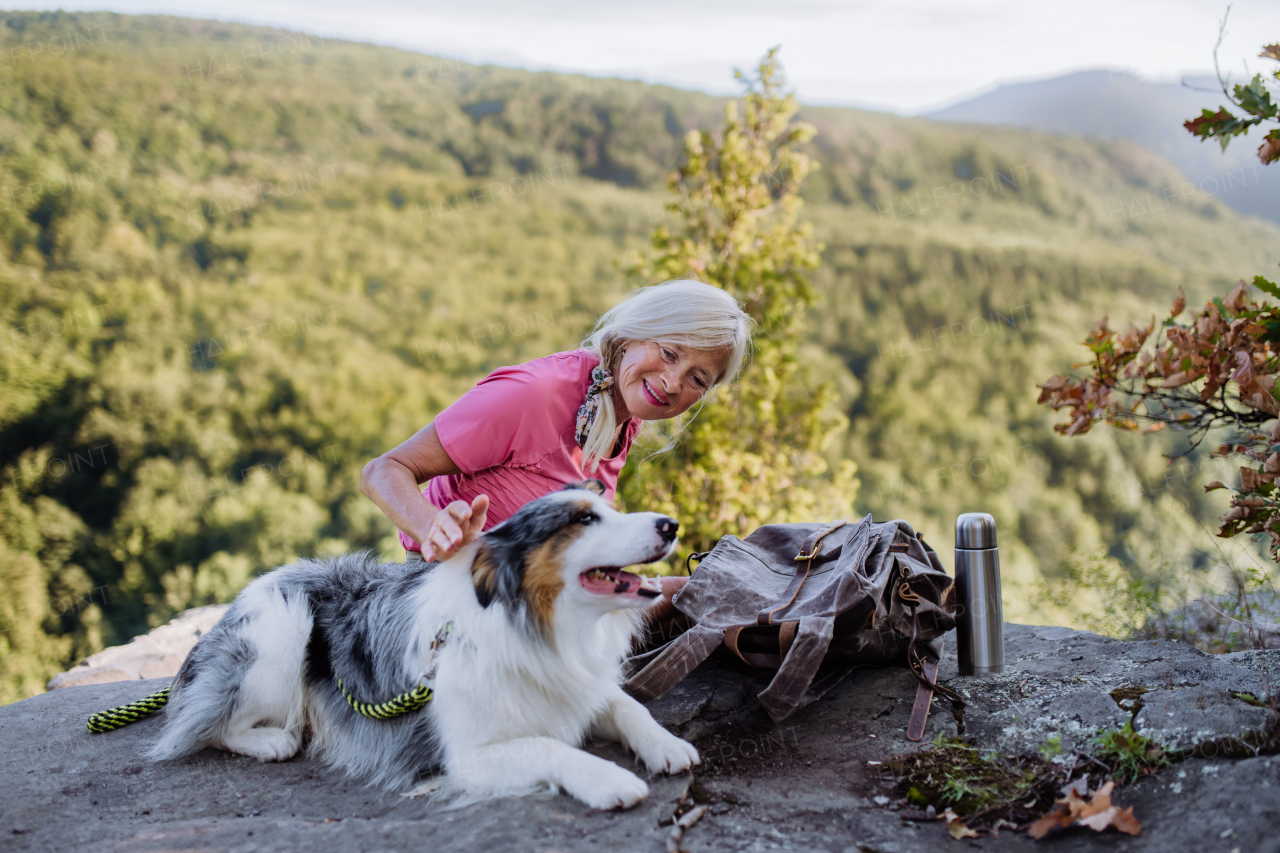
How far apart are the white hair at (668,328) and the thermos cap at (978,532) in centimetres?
95

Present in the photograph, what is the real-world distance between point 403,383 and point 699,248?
4274 millimetres

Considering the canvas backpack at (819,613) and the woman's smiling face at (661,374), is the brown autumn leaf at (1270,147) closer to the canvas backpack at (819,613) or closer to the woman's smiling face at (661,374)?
the canvas backpack at (819,613)

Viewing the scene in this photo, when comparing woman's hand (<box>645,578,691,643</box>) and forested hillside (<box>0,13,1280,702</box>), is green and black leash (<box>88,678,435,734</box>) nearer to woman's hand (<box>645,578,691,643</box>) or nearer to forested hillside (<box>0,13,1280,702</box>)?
woman's hand (<box>645,578,691,643</box>)

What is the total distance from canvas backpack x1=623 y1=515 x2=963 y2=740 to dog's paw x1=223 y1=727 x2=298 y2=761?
1.08m

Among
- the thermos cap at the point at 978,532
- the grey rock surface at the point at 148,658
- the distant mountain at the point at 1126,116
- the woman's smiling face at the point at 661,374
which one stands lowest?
the grey rock surface at the point at 148,658

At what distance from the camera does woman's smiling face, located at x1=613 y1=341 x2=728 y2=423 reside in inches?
100.0

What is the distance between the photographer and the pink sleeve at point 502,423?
240 centimetres

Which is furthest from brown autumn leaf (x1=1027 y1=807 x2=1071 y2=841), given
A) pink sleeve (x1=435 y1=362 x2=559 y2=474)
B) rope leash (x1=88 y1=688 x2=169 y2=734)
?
rope leash (x1=88 y1=688 x2=169 y2=734)

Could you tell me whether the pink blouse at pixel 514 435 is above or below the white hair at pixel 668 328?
below

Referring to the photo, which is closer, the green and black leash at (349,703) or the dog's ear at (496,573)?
the dog's ear at (496,573)

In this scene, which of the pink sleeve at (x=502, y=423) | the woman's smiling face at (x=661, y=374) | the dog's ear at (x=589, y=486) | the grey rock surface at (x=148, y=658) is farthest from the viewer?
the grey rock surface at (x=148, y=658)

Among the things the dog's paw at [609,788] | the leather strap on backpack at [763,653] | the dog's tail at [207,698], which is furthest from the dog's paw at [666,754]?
the dog's tail at [207,698]

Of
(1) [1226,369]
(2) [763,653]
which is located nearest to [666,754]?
(2) [763,653]

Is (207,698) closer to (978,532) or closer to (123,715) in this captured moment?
(123,715)
